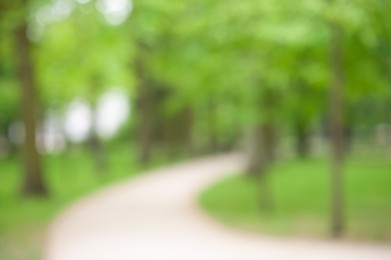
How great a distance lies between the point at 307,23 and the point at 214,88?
4.24 metres

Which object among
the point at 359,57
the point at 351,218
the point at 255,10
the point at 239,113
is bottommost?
the point at 351,218

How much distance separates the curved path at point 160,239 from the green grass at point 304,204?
2.62 ft

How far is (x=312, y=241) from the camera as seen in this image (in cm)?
1054

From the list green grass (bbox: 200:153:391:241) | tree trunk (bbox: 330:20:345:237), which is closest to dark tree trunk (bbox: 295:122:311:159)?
green grass (bbox: 200:153:391:241)

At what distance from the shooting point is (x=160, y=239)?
1077 centimetres

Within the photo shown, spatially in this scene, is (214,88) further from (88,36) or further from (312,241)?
(312,241)

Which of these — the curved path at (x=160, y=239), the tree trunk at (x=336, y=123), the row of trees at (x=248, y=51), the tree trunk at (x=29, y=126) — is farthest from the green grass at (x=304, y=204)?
the tree trunk at (x=29, y=126)

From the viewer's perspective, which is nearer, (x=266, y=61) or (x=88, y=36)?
(x=266, y=61)

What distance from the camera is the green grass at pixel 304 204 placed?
12013 millimetres

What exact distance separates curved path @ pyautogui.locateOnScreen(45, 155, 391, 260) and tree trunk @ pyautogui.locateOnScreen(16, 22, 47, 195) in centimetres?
240

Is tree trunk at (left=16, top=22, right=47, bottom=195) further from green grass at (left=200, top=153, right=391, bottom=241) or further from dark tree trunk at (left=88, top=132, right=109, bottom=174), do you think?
dark tree trunk at (left=88, top=132, right=109, bottom=174)

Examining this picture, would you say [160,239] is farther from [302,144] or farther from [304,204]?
[302,144]

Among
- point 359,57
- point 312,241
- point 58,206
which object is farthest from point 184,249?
point 58,206

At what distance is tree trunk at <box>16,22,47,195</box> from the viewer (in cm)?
1814
